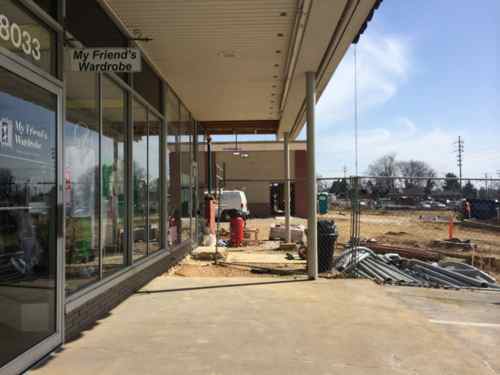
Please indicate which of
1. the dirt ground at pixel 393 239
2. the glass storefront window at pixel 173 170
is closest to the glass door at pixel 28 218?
the dirt ground at pixel 393 239

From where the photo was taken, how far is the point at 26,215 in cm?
423

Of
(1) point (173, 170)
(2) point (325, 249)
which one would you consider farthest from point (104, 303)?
(1) point (173, 170)

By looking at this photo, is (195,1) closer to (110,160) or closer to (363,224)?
(110,160)

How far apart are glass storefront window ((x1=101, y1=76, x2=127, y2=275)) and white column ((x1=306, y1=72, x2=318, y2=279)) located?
3.63 meters

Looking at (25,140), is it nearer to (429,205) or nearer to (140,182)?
(140,182)

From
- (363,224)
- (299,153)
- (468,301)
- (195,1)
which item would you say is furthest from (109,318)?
(299,153)

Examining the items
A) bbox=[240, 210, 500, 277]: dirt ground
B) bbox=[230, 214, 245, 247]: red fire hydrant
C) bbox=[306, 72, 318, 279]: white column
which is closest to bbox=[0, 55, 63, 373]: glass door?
bbox=[306, 72, 318, 279]: white column

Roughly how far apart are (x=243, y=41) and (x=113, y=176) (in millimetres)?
3035

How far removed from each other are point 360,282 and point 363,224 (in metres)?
20.8

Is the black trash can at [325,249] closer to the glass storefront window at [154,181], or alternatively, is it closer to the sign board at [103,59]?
the glass storefront window at [154,181]

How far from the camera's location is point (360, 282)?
8641mm

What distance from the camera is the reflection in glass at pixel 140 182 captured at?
7.81m

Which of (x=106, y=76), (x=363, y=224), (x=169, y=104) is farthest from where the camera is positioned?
(x=363, y=224)

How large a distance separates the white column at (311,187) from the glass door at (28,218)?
5329 mm
